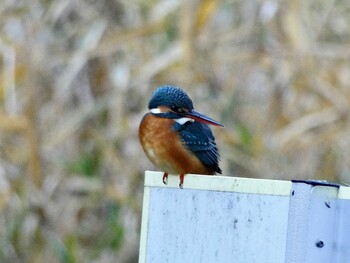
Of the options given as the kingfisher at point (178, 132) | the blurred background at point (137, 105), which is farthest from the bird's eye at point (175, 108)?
the blurred background at point (137, 105)

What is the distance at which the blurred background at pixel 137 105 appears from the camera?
6176mm

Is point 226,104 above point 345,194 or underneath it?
above

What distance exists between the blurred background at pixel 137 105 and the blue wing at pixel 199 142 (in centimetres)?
224

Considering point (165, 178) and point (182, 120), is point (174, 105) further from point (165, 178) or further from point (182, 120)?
point (165, 178)

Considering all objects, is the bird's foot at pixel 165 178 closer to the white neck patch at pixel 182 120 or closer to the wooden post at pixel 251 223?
the wooden post at pixel 251 223

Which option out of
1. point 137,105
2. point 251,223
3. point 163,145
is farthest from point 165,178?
point 137,105

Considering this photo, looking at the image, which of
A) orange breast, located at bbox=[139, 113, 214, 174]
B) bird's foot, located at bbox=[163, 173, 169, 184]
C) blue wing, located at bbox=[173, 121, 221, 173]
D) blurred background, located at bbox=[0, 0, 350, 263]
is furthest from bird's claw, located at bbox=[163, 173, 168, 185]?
blurred background, located at bbox=[0, 0, 350, 263]

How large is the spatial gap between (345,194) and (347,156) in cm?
367

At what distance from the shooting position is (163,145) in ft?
12.6

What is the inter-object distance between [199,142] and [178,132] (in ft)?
0.27

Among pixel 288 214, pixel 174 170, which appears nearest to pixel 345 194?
pixel 288 214

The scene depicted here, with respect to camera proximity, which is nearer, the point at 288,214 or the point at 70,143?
the point at 288,214

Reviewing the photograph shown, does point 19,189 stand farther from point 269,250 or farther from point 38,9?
point 269,250

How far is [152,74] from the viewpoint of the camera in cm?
620
